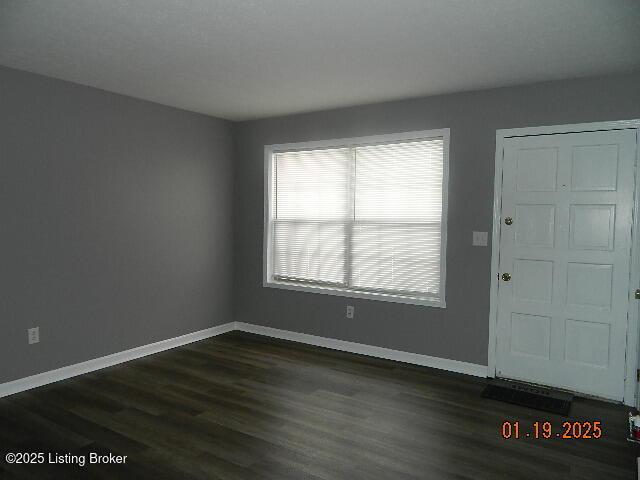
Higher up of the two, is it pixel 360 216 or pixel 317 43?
pixel 317 43

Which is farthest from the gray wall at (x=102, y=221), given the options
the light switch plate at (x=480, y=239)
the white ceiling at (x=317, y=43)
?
the light switch plate at (x=480, y=239)

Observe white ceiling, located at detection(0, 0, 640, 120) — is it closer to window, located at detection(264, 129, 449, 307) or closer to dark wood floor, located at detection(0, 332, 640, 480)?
window, located at detection(264, 129, 449, 307)

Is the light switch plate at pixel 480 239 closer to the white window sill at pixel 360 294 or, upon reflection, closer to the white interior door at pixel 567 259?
the white interior door at pixel 567 259

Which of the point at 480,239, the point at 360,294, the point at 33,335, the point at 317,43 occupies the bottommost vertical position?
the point at 33,335

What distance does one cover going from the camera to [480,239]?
3928 mm

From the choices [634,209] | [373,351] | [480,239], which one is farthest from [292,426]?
[634,209]

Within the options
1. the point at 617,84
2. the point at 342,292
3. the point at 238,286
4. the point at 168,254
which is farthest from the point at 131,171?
the point at 617,84

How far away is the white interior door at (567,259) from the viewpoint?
3406 millimetres

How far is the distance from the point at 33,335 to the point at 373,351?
2.98 meters

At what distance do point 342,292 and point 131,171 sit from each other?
2389 mm

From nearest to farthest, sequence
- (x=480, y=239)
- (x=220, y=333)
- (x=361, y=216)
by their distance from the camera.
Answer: (x=480, y=239) → (x=361, y=216) → (x=220, y=333)

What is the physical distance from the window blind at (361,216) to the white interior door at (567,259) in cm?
69

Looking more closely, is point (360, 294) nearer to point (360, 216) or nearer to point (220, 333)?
point (360, 216)

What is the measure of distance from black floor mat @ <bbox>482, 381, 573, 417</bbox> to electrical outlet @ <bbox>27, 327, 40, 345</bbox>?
3565mm
